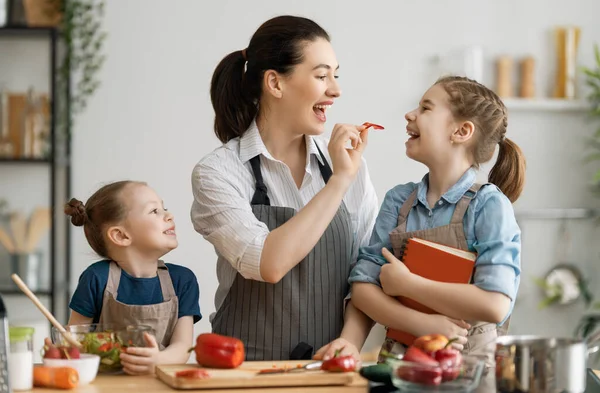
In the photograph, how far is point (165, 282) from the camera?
2211 millimetres

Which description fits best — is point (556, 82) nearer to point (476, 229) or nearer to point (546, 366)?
point (476, 229)

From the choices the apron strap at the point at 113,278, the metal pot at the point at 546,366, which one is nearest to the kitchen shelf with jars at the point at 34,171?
the apron strap at the point at 113,278

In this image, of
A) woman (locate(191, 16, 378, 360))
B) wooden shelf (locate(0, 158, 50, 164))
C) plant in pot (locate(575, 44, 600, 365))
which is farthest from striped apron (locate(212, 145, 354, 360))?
plant in pot (locate(575, 44, 600, 365))

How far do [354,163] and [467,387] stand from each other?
2.25 feet

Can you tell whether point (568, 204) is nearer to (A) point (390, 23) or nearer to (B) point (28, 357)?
(A) point (390, 23)

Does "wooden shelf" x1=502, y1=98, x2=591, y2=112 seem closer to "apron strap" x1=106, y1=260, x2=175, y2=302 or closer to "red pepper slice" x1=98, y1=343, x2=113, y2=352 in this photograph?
"apron strap" x1=106, y1=260, x2=175, y2=302

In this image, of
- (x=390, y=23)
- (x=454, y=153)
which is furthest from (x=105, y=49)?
(x=454, y=153)

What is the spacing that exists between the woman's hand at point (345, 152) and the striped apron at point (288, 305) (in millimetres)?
217

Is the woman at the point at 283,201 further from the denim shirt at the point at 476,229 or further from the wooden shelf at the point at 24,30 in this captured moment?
the wooden shelf at the point at 24,30

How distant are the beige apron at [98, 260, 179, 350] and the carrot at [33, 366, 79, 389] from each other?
0.40 metres

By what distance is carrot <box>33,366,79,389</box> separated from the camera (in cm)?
165

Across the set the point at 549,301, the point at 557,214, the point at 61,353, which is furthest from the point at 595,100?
the point at 61,353

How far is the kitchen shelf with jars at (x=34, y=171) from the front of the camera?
445 centimetres

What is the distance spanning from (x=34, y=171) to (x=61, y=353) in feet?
10.3
